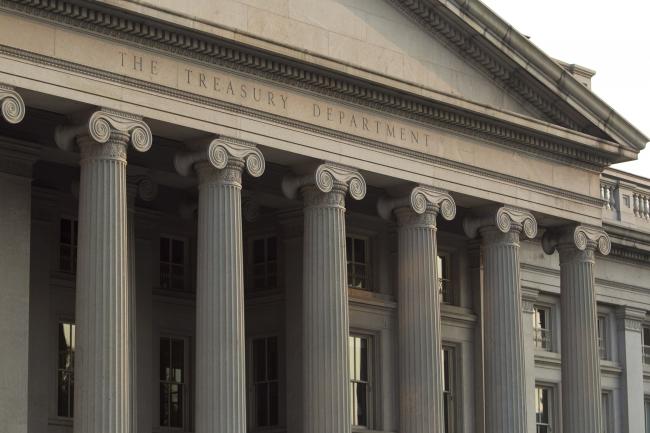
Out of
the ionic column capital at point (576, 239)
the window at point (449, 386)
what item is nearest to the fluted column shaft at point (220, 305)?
the window at point (449, 386)

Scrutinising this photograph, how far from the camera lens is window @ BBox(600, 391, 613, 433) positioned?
57156 mm

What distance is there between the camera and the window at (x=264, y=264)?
4875 centimetres

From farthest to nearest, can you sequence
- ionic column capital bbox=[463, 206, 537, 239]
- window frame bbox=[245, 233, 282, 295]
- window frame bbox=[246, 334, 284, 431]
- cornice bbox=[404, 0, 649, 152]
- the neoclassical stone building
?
window frame bbox=[245, 233, 282, 295]
window frame bbox=[246, 334, 284, 431]
ionic column capital bbox=[463, 206, 537, 239]
cornice bbox=[404, 0, 649, 152]
the neoclassical stone building

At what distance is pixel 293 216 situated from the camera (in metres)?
47.7

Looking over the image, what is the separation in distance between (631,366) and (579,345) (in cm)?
984

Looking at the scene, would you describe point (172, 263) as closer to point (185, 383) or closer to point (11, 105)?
point (185, 383)

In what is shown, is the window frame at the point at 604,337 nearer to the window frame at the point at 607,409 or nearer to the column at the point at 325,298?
the window frame at the point at 607,409

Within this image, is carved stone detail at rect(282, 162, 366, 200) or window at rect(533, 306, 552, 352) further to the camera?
window at rect(533, 306, 552, 352)

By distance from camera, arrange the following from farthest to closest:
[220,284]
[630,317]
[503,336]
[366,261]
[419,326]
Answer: [630,317] < [366,261] < [503,336] < [419,326] < [220,284]

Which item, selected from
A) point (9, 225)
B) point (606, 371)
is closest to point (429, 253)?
point (9, 225)

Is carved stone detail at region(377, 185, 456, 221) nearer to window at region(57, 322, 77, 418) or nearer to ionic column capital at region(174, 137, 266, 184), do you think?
ionic column capital at region(174, 137, 266, 184)

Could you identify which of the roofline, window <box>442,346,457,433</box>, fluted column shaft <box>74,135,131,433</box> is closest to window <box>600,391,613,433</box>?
window <box>442,346,457,433</box>

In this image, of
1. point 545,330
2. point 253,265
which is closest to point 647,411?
point 545,330

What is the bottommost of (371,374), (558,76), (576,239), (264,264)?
(371,374)
